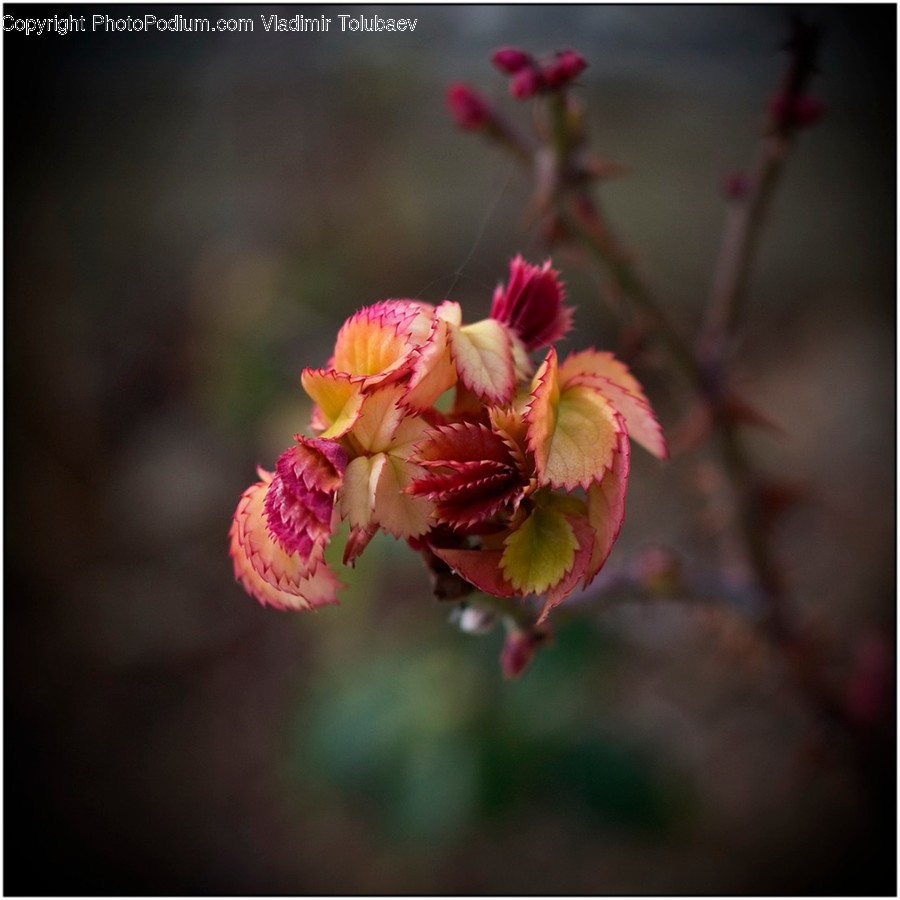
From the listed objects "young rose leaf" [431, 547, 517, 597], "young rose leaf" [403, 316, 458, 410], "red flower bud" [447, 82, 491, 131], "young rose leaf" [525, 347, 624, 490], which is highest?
"red flower bud" [447, 82, 491, 131]

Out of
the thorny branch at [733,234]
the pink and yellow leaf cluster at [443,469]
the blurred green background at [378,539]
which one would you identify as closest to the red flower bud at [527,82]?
the thorny branch at [733,234]

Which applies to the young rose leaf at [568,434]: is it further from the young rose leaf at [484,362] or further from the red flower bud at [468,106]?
the red flower bud at [468,106]

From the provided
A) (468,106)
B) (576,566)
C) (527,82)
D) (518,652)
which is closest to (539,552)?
(576,566)

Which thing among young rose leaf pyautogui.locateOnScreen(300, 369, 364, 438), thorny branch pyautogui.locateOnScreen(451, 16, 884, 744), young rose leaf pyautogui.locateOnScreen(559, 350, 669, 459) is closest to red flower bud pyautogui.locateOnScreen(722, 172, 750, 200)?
thorny branch pyautogui.locateOnScreen(451, 16, 884, 744)

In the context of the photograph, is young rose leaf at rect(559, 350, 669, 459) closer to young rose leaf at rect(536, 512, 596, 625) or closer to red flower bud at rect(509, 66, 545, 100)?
young rose leaf at rect(536, 512, 596, 625)

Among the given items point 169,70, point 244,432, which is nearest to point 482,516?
point 244,432

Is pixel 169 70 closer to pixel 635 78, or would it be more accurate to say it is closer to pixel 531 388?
pixel 635 78
